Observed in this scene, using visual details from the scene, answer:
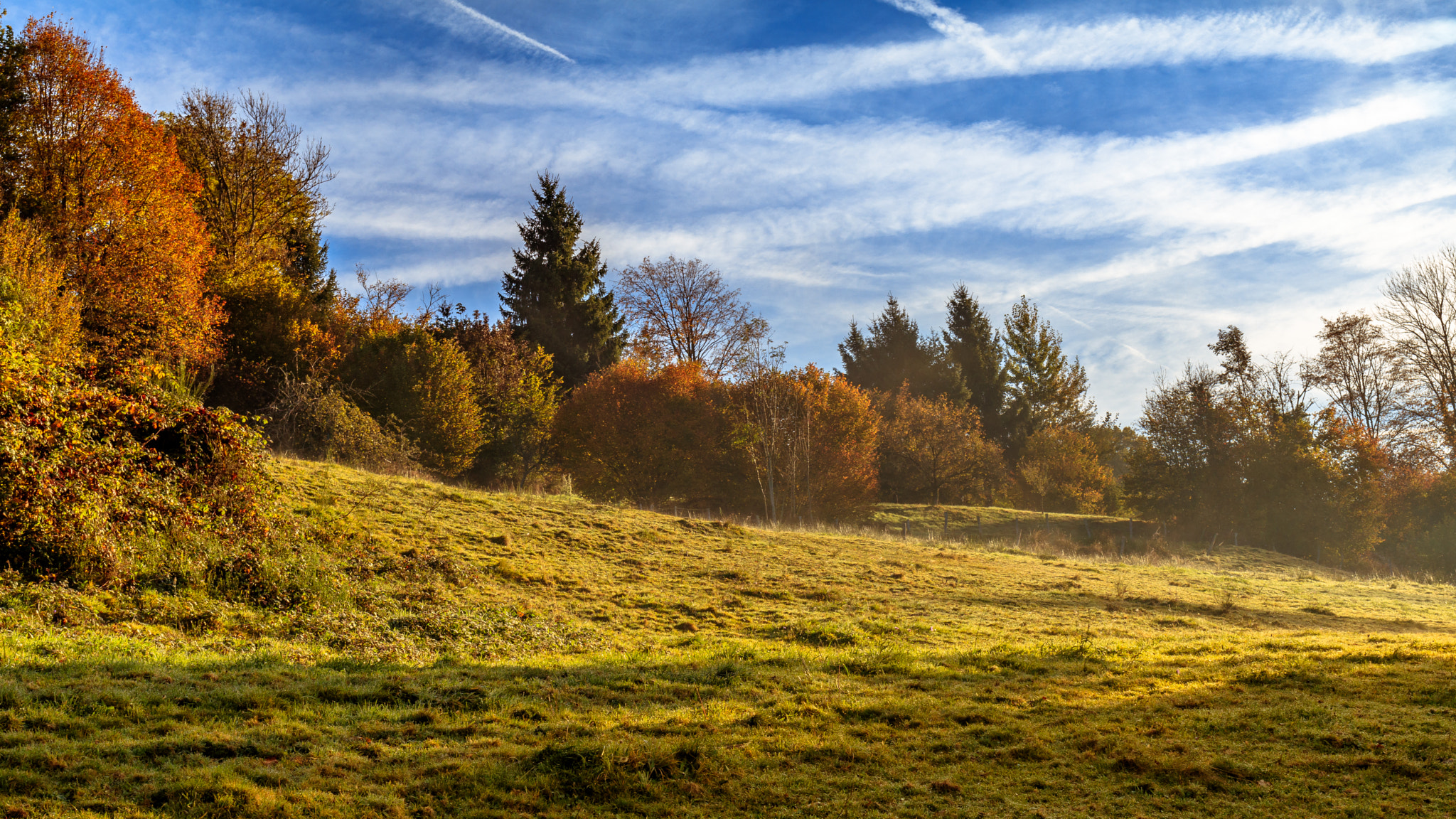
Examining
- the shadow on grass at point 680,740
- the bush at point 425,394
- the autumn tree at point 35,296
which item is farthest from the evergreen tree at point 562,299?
the shadow on grass at point 680,740

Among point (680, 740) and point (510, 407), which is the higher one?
point (510, 407)

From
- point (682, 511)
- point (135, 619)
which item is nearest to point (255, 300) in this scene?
point (682, 511)

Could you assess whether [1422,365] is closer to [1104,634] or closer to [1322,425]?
[1322,425]

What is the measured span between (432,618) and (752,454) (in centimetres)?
2742

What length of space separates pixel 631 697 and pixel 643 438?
31147 mm

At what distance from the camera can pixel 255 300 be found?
30266 mm

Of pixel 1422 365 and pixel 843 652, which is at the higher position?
pixel 1422 365

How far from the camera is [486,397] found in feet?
116

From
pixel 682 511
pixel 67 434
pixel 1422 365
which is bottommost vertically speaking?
pixel 682 511

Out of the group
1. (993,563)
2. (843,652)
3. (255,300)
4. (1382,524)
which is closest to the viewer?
(843,652)

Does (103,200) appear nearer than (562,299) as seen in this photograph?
Yes

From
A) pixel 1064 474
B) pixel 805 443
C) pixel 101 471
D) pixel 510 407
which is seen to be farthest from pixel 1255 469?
pixel 101 471

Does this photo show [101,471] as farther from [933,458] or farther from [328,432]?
[933,458]

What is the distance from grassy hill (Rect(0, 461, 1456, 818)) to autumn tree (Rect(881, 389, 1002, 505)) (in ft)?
123
